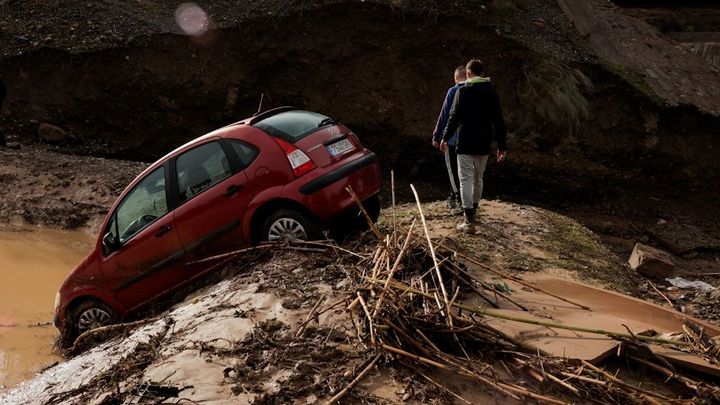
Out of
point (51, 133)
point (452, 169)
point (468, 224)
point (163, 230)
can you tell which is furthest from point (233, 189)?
point (51, 133)

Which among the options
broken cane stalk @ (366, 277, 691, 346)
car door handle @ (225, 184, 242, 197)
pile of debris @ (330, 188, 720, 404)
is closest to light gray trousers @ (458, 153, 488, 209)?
car door handle @ (225, 184, 242, 197)

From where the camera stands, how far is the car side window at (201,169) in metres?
6.82

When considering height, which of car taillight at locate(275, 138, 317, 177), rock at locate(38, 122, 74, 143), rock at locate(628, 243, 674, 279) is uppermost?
rock at locate(38, 122, 74, 143)

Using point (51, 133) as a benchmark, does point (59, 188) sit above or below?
below

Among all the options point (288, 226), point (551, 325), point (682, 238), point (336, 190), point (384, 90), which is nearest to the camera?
point (551, 325)

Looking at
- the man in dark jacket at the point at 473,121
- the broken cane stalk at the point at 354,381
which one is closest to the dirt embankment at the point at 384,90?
the man in dark jacket at the point at 473,121

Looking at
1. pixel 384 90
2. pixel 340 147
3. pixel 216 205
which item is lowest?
pixel 216 205

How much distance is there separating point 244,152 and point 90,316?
2564 mm

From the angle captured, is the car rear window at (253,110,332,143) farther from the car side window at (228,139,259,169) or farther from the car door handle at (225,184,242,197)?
the car door handle at (225,184,242,197)

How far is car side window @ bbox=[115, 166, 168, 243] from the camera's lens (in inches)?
277

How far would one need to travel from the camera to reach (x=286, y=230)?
665 cm

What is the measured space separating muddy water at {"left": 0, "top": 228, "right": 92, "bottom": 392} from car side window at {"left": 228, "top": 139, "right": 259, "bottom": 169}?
296 centimetres

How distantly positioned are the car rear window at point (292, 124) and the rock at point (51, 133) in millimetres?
9719

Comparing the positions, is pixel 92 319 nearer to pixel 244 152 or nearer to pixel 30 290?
pixel 30 290
